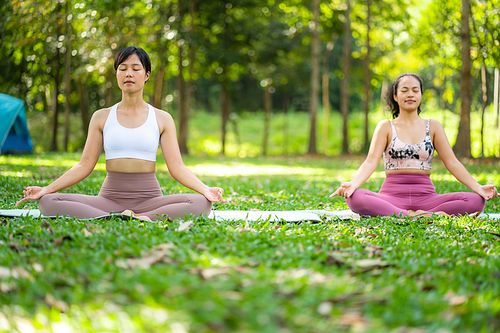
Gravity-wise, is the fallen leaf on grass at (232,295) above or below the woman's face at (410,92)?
below

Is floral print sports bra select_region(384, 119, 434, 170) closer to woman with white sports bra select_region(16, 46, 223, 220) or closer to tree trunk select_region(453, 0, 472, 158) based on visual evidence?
woman with white sports bra select_region(16, 46, 223, 220)

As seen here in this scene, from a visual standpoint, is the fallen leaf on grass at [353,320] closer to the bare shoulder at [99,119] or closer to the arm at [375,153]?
the arm at [375,153]

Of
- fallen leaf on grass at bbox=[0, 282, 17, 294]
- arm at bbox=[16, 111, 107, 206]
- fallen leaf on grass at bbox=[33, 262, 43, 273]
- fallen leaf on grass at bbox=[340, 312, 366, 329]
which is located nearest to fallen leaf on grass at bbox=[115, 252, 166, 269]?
fallen leaf on grass at bbox=[33, 262, 43, 273]

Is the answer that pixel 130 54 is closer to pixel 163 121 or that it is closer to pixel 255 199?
pixel 163 121

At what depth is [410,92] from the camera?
478cm

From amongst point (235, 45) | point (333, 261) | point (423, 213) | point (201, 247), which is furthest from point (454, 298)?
point (235, 45)

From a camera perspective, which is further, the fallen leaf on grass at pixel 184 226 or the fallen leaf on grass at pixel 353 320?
the fallen leaf on grass at pixel 184 226

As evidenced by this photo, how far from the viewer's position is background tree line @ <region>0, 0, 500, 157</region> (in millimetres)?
14891

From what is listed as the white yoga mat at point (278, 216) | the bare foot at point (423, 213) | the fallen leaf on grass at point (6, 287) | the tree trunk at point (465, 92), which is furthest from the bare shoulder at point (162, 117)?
the tree trunk at point (465, 92)

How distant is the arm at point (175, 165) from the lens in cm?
403

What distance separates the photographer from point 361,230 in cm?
380

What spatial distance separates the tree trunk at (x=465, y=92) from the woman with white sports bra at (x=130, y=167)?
11889 millimetres

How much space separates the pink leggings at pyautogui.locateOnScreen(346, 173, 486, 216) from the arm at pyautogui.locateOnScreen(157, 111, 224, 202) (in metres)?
1.40

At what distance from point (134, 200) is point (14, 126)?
13.2 metres
